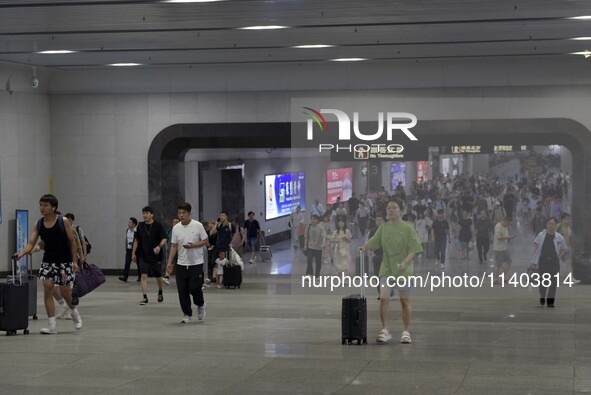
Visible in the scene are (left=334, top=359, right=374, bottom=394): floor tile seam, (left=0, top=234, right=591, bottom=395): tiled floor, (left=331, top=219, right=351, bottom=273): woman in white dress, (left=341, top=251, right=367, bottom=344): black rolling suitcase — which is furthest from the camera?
(left=331, top=219, right=351, bottom=273): woman in white dress

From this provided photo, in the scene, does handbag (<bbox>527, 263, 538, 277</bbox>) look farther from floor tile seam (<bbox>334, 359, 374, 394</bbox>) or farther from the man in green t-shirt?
floor tile seam (<bbox>334, 359, 374, 394</bbox>)

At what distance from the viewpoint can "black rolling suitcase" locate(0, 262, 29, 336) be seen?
13352 mm

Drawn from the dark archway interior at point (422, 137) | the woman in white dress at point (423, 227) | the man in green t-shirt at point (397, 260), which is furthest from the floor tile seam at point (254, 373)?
the dark archway interior at point (422, 137)

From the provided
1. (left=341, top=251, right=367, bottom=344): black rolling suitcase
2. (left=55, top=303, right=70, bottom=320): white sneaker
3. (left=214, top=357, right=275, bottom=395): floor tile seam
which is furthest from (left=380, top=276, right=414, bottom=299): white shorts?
(left=55, top=303, right=70, bottom=320): white sneaker

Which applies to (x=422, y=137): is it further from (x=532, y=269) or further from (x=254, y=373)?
(x=254, y=373)

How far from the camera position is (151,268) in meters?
→ 18.8

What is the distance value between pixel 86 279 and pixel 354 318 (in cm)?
491

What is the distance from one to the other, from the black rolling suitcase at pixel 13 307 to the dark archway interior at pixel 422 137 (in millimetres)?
12062

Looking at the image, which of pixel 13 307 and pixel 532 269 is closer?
pixel 13 307

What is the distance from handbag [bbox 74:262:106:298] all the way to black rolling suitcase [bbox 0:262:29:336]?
1924 millimetres

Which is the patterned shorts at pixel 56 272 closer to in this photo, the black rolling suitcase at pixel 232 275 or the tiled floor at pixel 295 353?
the tiled floor at pixel 295 353

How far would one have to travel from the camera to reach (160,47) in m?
22.3

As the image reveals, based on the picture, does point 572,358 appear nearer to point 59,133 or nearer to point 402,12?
point 402,12

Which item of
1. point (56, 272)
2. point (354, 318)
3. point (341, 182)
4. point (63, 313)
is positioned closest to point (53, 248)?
point (56, 272)
